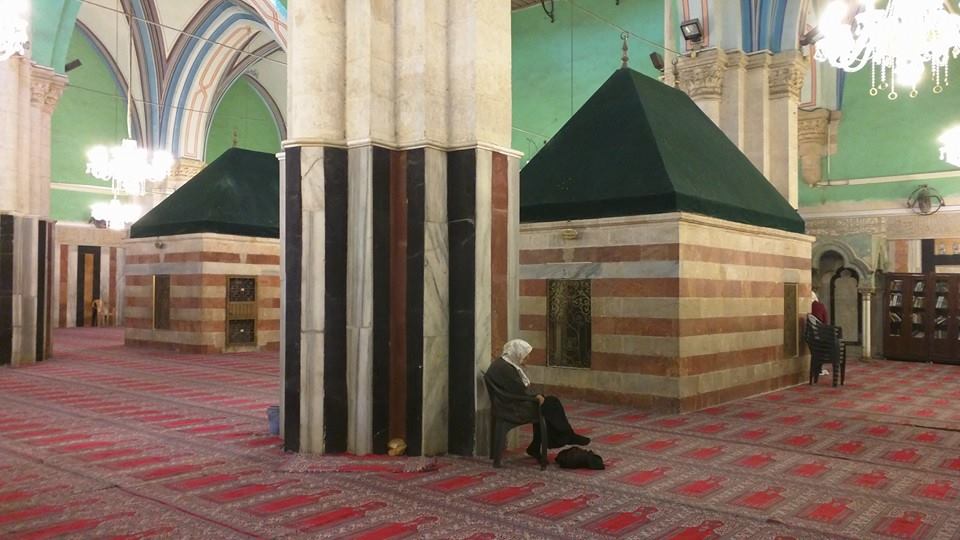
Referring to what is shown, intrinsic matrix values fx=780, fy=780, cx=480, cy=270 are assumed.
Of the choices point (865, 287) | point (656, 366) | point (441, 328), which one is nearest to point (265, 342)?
point (656, 366)

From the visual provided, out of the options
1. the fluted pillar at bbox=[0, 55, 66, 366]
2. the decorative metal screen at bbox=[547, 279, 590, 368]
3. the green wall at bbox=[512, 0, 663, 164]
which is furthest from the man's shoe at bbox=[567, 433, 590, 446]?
the green wall at bbox=[512, 0, 663, 164]

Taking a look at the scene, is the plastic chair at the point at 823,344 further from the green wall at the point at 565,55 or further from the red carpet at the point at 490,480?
the green wall at the point at 565,55

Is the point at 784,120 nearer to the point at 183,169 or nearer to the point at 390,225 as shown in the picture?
the point at 390,225

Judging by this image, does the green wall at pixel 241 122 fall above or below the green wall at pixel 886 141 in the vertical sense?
above

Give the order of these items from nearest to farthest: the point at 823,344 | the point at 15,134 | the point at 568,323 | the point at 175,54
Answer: the point at 568,323, the point at 823,344, the point at 15,134, the point at 175,54

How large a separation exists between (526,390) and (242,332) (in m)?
8.45

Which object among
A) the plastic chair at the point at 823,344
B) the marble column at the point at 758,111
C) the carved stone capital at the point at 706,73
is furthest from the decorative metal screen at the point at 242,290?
the plastic chair at the point at 823,344

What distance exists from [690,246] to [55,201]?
1592 cm

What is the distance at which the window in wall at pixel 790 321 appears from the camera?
8310mm

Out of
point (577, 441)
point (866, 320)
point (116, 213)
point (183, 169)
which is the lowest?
point (577, 441)

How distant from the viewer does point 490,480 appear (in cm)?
414

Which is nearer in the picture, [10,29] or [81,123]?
[10,29]

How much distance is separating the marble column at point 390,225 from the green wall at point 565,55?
35.5 feet

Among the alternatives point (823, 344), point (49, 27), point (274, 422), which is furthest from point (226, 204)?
point (823, 344)
